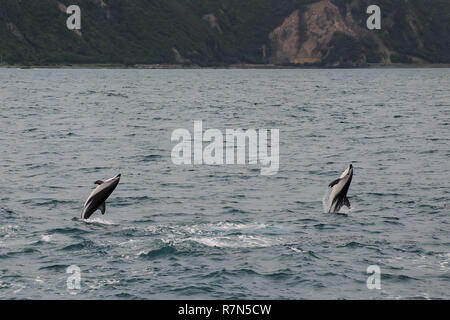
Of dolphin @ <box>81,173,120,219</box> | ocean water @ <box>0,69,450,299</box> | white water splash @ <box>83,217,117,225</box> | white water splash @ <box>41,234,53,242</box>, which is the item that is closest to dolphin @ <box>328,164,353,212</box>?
ocean water @ <box>0,69,450,299</box>

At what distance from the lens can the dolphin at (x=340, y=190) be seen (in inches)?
1043

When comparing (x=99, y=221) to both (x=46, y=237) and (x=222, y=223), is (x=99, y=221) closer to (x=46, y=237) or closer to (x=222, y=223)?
(x=46, y=237)

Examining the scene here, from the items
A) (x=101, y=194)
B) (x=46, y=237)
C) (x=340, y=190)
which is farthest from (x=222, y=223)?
(x=46, y=237)

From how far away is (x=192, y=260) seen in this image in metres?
21.8

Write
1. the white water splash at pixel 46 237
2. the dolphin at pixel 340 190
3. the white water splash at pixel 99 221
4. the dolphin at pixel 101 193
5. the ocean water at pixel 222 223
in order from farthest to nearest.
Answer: the dolphin at pixel 340 190 → the white water splash at pixel 99 221 → the dolphin at pixel 101 193 → the white water splash at pixel 46 237 → the ocean water at pixel 222 223

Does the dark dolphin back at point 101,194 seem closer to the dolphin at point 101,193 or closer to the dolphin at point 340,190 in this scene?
the dolphin at point 101,193

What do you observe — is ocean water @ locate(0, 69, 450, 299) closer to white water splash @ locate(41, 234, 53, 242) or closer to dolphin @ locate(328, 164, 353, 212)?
white water splash @ locate(41, 234, 53, 242)

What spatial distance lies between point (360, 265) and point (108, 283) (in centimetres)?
718

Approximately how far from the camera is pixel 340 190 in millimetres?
27094

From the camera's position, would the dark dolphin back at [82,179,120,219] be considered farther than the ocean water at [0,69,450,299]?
Yes

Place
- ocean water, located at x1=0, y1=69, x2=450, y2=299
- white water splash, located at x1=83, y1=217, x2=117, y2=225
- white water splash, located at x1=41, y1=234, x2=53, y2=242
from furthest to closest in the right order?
1. white water splash, located at x1=83, y1=217, x2=117, y2=225
2. white water splash, located at x1=41, y1=234, x2=53, y2=242
3. ocean water, located at x1=0, y1=69, x2=450, y2=299

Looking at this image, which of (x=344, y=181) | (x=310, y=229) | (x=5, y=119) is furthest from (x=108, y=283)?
(x=5, y=119)

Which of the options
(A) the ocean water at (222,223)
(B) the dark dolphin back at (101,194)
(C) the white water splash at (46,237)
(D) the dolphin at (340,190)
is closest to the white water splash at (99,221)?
(A) the ocean water at (222,223)

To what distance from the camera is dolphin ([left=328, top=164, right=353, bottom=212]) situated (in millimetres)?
26484
